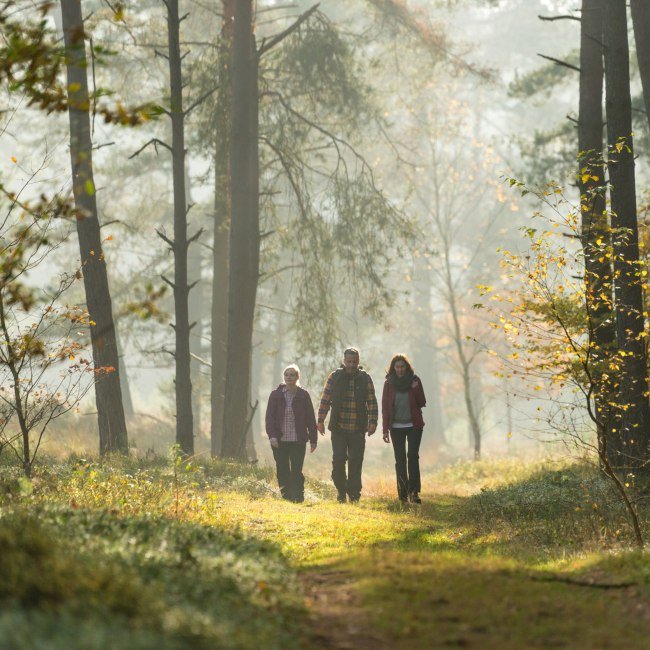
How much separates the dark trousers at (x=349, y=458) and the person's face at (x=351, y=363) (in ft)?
2.90

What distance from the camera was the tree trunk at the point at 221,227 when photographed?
16078 millimetres

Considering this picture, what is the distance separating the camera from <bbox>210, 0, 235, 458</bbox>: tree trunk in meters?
16.1

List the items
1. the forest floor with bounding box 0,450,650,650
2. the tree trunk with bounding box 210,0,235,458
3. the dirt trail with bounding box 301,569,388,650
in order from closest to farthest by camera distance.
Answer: the forest floor with bounding box 0,450,650,650 < the dirt trail with bounding box 301,569,388,650 < the tree trunk with bounding box 210,0,235,458

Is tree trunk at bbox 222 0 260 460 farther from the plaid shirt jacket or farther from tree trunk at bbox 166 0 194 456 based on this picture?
the plaid shirt jacket

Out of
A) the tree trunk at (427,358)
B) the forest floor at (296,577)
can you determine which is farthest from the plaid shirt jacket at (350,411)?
the tree trunk at (427,358)

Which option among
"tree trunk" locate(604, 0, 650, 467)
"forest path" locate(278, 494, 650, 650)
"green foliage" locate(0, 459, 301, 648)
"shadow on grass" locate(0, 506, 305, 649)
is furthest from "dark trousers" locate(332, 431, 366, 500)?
"shadow on grass" locate(0, 506, 305, 649)

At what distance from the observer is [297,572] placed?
554 cm

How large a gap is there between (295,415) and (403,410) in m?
1.50

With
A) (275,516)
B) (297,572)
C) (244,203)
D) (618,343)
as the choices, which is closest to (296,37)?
(244,203)

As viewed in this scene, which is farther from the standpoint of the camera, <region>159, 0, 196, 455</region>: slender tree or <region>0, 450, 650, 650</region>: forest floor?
<region>159, 0, 196, 455</region>: slender tree

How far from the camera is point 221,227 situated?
18.1 metres

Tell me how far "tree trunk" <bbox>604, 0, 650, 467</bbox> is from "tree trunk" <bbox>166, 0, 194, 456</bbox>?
6.18 metres

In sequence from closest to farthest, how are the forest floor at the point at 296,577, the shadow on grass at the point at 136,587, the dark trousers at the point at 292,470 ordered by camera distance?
1. the shadow on grass at the point at 136,587
2. the forest floor at the point at 296,577
3. the dark trousers at the point at 292,470

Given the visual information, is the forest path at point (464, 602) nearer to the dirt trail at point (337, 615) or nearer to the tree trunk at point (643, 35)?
the dirt trail at point (337, 615)
